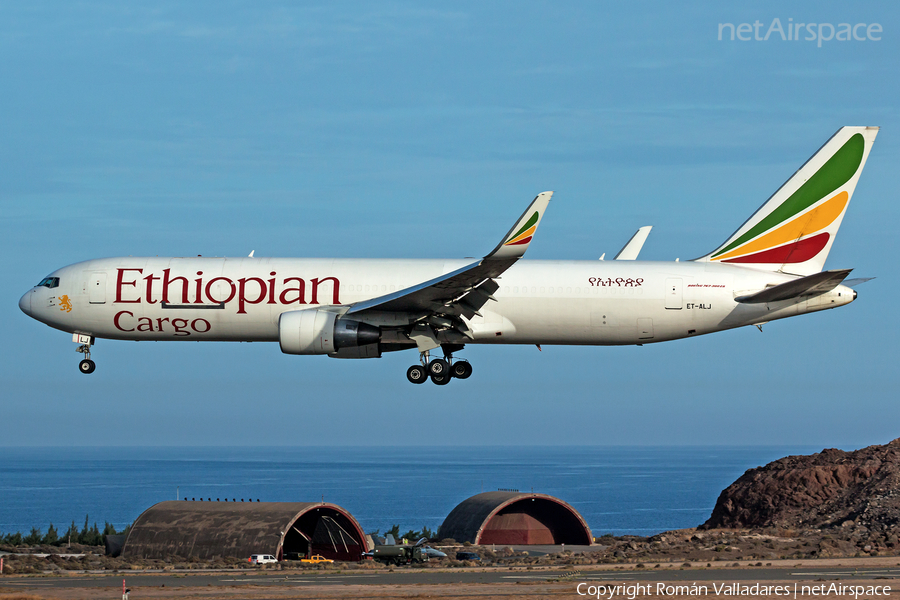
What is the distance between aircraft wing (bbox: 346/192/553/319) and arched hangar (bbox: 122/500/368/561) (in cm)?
2820

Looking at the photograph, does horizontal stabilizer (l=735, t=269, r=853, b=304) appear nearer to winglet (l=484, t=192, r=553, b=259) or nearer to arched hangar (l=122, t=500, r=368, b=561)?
winglet (l=484, t=192, r=553, b=259)

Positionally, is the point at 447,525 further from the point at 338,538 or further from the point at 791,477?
the point at 791,477

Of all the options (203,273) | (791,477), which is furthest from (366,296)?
(791,477)

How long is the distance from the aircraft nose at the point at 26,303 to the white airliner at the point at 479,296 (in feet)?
3.74

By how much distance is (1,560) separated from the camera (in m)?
55.7

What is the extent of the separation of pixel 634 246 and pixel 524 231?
16.3 m

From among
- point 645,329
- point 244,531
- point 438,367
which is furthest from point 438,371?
point 244,531

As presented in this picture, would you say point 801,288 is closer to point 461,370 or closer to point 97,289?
point 461,370

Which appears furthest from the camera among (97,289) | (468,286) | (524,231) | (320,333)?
(97,289)

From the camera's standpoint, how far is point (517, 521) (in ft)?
271

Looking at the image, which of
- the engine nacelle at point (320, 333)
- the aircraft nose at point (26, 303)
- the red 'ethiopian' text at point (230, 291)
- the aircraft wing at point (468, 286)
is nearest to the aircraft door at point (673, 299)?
the aircraft wing at point (468, 286)

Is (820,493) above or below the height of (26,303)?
below

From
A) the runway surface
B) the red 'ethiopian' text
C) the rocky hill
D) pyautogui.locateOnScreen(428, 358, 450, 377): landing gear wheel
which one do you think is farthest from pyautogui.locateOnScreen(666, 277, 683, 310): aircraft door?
the rocky hill

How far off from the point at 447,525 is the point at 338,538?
48.1 ft
